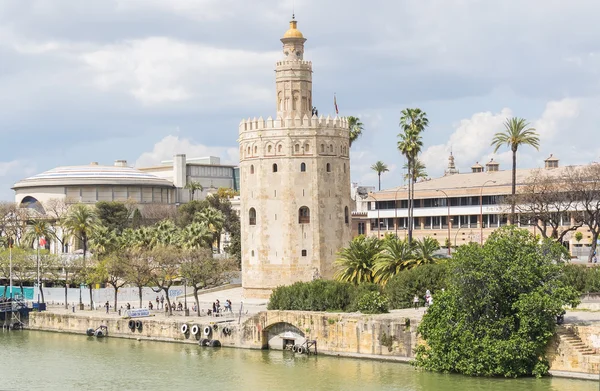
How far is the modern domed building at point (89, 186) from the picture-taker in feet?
495

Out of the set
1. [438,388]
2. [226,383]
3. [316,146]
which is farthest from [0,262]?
[438,388]

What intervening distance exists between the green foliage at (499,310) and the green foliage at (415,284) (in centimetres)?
969

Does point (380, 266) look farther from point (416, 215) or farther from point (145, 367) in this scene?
point (416, 215)

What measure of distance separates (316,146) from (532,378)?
32441 mm

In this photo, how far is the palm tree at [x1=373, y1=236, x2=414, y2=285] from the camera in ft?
194

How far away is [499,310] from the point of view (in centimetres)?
4306

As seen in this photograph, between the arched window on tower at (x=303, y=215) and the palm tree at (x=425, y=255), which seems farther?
the arched window on tower at (x=303, y=215)

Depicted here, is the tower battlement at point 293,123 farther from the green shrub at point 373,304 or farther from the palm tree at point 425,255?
the green shrub at point 373,304

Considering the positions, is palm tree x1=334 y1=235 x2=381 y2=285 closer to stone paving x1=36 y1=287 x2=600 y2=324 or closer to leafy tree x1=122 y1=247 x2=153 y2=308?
stone paving x1=36 y1=287 x2=600 y2=324

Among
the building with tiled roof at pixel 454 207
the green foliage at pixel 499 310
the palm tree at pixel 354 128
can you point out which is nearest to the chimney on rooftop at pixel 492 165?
the building with tiled roof at pixel 454 207

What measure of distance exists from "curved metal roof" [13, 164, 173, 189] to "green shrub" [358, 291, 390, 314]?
343 feet

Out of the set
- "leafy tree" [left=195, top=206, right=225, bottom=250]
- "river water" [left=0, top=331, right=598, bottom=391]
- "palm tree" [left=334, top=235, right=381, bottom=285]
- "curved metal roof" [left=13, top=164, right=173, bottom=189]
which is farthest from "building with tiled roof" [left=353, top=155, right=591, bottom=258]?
"curved metal roof" [left=13, top=164, right=173, bottom=189]

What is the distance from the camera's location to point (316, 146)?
235 feet

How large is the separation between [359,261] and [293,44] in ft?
61.5
